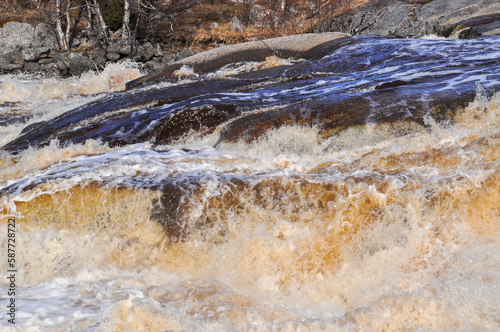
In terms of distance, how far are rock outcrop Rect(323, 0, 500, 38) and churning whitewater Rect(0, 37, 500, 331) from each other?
8.83m

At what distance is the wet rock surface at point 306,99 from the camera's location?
580cm

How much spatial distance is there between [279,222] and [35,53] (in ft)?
62.9

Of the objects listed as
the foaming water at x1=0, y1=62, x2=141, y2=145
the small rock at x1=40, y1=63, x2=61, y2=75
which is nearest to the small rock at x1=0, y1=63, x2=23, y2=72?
the small rock at x1=40, y1=63, x2=61, y2=75

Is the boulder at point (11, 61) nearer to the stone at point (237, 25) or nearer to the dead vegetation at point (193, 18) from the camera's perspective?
the dead vegetation at point (193, 18)

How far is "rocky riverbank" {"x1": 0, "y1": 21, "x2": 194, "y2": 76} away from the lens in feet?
59.3

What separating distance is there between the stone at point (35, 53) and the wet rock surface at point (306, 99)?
12.2 m

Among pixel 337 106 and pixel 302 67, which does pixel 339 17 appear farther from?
pixel 337 106

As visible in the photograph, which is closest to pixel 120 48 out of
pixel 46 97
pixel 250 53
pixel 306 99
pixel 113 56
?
pixel 113 56

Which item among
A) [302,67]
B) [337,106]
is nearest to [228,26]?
[302,67]

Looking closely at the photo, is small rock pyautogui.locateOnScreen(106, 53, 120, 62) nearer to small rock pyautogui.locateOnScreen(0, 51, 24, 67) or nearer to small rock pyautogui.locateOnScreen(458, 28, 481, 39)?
small rock pyautogui.locateOnScreen(0, 51, 24, 67)

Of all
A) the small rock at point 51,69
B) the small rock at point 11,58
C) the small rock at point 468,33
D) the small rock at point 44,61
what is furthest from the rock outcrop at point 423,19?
the small rock at point 11,58

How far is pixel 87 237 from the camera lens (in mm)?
4199

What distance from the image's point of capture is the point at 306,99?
7125 millimetres

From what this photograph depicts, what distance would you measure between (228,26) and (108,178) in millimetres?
19529
